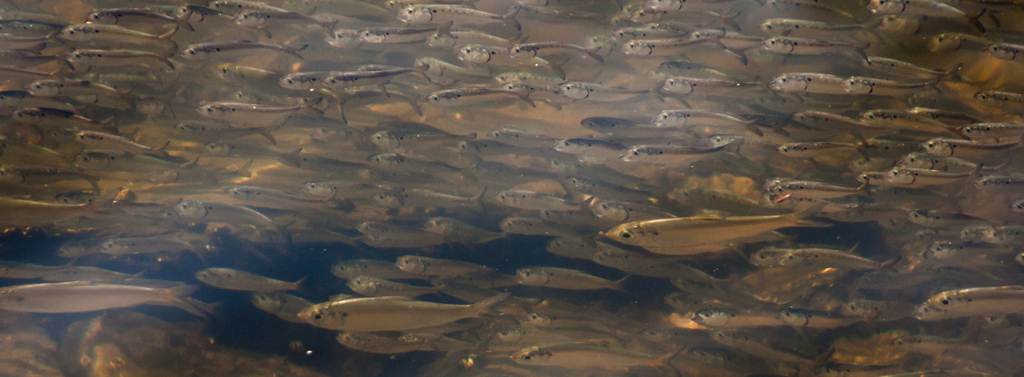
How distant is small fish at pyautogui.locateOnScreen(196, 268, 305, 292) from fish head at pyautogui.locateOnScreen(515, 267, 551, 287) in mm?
2586

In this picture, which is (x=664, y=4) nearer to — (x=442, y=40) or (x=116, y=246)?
(x=442, y=40)

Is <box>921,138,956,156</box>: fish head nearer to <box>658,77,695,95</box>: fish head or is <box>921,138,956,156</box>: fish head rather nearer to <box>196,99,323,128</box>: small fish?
<box>658,77,695,95</box>: fish head

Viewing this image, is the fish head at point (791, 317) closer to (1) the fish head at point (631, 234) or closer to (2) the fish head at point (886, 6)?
(1) the fish head at point (631, 234)

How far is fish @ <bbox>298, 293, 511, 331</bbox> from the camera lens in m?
4.02

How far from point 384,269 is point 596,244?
2.71m

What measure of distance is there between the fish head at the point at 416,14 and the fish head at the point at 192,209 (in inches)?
133

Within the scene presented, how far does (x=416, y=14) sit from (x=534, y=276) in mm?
3182

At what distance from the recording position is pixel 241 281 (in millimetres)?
5090

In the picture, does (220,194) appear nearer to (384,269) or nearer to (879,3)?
(384,269)

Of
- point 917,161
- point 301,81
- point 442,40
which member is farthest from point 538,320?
point 917,161

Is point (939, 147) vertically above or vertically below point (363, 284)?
above

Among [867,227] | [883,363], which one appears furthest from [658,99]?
[883,363]

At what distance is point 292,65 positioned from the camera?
4918 millimetres

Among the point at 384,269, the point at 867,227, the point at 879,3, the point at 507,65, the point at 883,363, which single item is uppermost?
the point at 879,3
